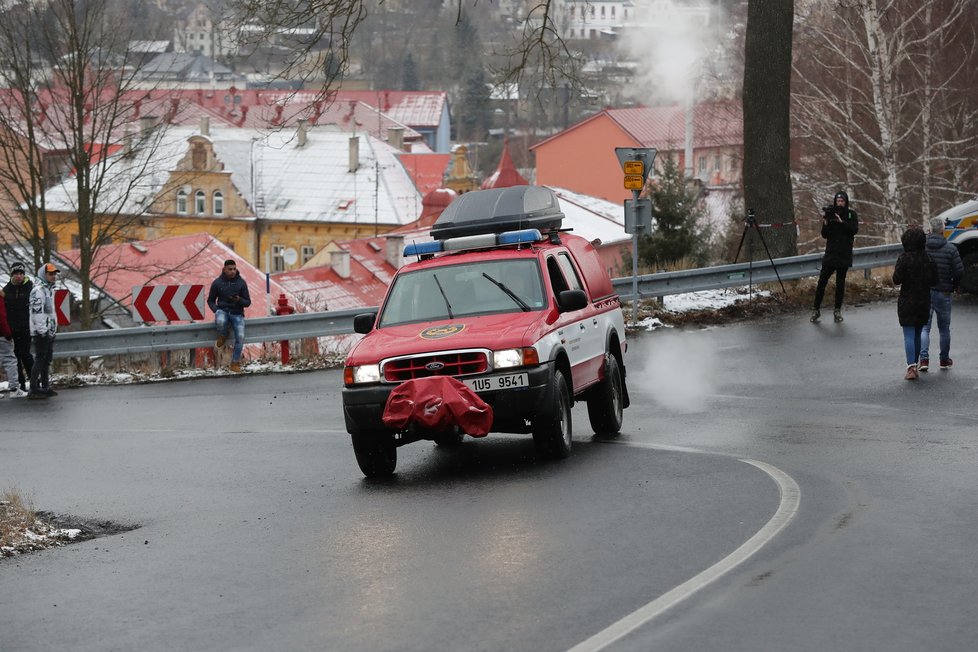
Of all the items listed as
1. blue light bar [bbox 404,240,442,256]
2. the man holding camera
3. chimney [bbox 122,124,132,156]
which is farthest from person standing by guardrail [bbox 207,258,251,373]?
chimney [bbox 122,124,132,156]

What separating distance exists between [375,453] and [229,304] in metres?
10.5

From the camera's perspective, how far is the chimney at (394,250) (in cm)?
8106

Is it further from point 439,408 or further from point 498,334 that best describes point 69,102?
point 439,408

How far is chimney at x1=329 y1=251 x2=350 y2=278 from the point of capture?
252 feet

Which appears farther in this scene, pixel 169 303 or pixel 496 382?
pixel 169 303

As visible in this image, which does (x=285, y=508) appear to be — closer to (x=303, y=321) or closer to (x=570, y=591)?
(x=570, y=591)

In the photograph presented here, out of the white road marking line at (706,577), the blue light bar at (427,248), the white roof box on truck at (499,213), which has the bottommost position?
the white road marking line at (706,577)

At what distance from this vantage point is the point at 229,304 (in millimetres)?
22172

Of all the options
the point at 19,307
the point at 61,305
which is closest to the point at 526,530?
the point at 19,307

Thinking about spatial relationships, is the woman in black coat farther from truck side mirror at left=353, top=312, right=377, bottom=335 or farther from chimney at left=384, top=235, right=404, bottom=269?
chimney at left=384, top=235, right=404, bottom=269

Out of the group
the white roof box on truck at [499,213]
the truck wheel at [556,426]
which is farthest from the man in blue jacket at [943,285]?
the truck wheel at [556,426]

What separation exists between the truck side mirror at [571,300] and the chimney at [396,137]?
365 feet

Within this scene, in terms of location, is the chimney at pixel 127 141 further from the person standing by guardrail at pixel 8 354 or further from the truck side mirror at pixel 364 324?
the truck side mirror at pixel 364 324

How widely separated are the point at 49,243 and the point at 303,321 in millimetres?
15593
